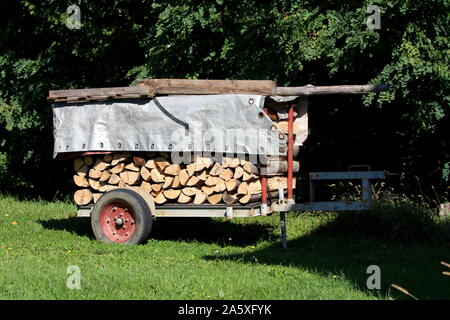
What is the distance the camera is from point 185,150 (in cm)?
949

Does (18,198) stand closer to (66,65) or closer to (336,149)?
(66,65)

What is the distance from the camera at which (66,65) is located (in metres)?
16.0

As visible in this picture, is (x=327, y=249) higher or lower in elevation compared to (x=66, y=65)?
lower

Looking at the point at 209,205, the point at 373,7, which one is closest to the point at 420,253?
the point at 209,205

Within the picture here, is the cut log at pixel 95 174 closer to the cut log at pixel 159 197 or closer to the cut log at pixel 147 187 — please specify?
the cut log at pixel 147 187

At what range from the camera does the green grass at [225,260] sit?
6.81 m

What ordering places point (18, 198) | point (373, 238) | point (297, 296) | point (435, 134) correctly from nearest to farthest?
point (297, 296), point (373, 238), point (435, 134), point (18, 198)

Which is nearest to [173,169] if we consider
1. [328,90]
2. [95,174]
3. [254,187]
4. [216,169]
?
[216,169]

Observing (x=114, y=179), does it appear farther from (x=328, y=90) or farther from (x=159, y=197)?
(x=328, y=90)

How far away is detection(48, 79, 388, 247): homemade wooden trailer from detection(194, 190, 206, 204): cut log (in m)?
0.01

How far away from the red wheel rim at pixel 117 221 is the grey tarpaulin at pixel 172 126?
2.55 ft

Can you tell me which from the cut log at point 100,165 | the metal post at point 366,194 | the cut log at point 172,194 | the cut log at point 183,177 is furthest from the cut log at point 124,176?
the metal post at point 366,194

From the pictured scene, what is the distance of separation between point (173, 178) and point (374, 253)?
2746 mm

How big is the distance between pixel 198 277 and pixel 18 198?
35.5 ft
